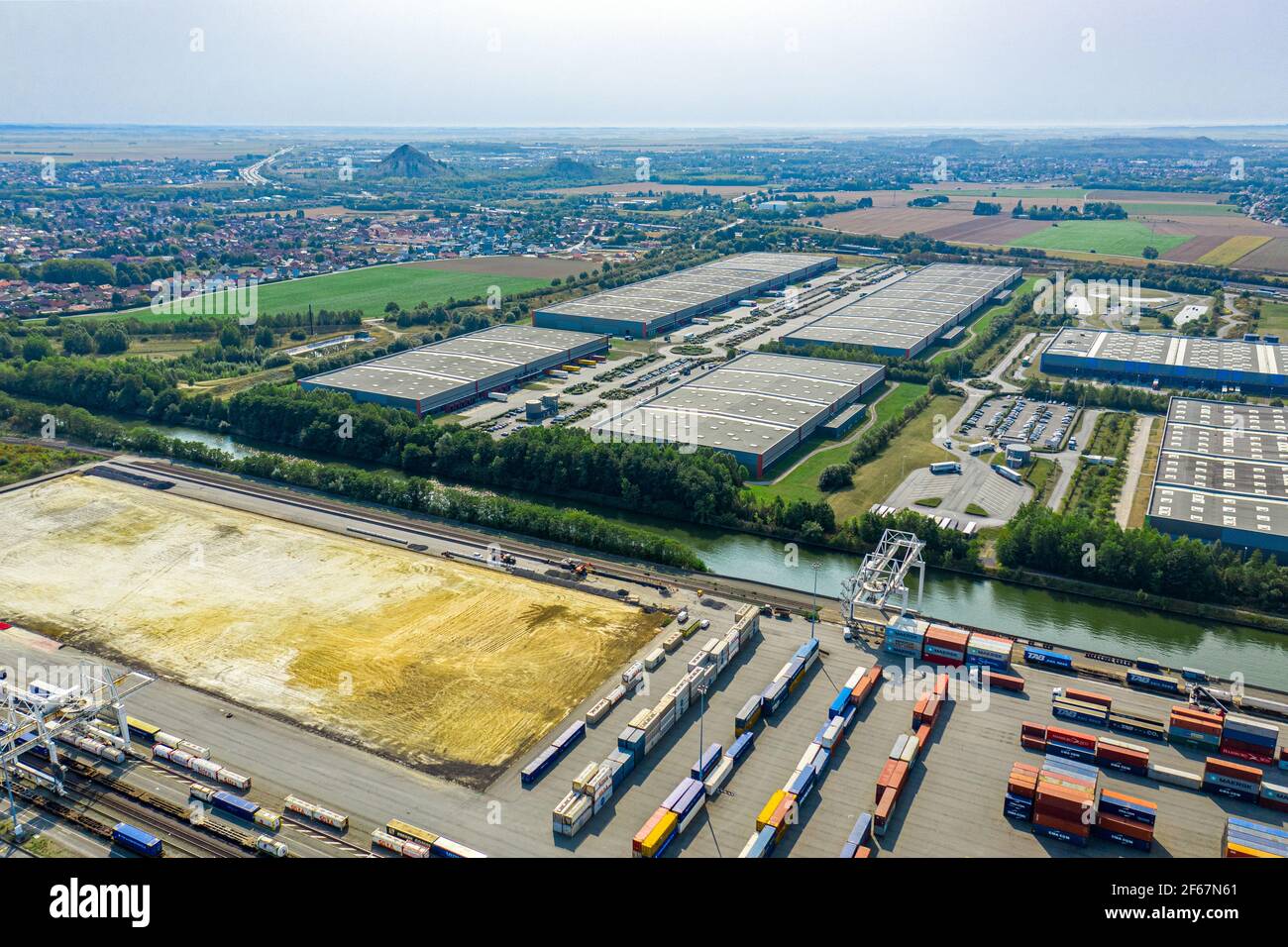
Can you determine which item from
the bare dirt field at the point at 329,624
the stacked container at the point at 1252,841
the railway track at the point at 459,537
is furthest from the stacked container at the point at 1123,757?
the bare dirt field at the point at 329,624

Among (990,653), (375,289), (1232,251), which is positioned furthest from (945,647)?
(1232,251)

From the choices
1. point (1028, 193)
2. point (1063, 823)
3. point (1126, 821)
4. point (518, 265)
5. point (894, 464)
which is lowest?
point (1063, 823)

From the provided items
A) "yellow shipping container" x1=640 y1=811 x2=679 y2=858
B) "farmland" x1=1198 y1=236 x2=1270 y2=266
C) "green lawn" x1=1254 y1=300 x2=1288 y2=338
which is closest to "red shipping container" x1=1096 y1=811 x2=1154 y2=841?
"yellow shipping container" x1=640 y1=811 x2=679 y2=858

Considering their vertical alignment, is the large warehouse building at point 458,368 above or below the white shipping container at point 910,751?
above

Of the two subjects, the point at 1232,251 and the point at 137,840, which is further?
the point at 1232,251

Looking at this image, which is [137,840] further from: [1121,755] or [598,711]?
[1121,755]

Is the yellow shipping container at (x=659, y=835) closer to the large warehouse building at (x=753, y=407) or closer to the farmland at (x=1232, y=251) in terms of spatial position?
the large warehouse building at (x=753, y=407)
